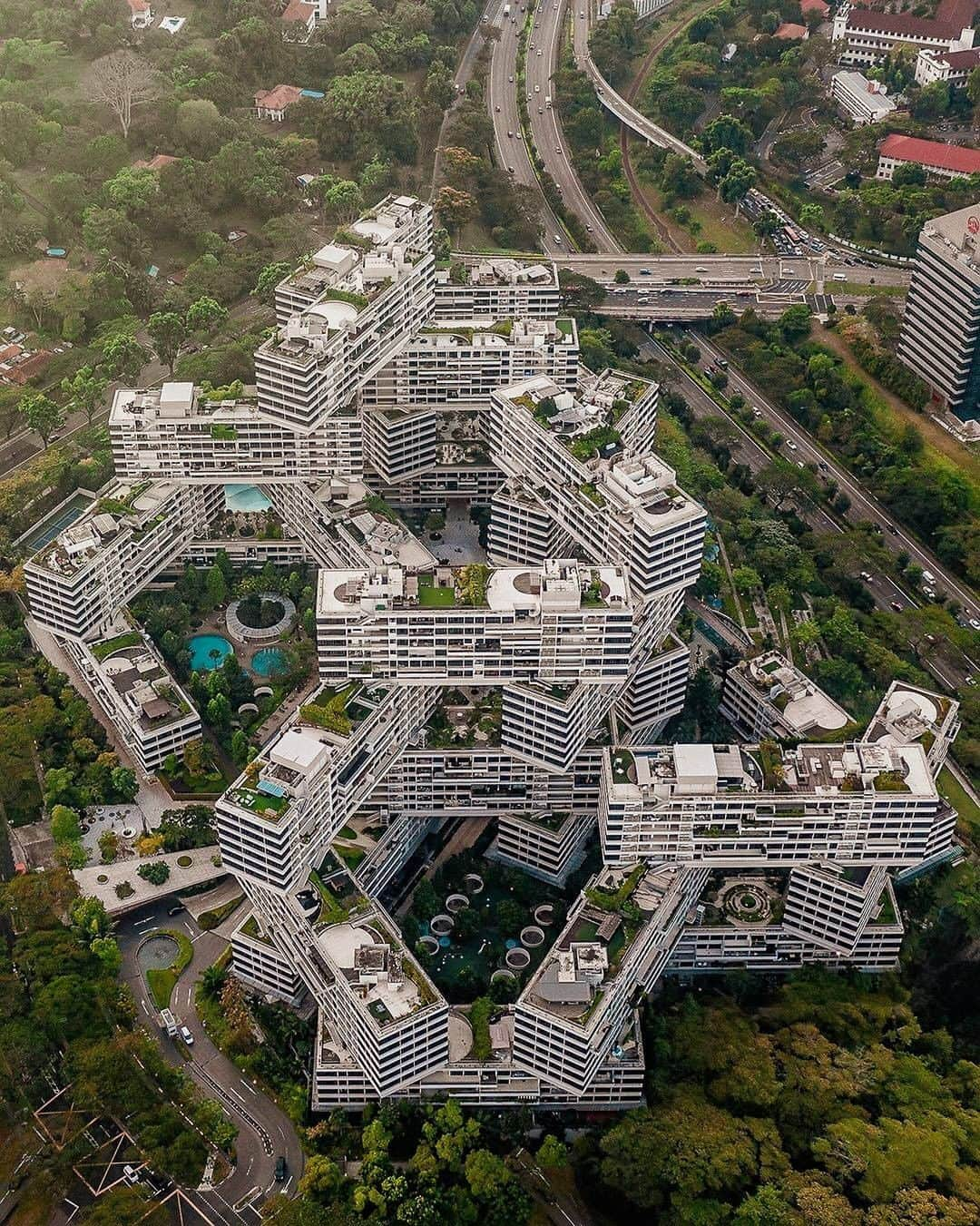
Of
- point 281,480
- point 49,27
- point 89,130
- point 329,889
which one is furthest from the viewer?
point 49,27

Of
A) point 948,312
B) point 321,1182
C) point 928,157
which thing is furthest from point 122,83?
point 321,1182

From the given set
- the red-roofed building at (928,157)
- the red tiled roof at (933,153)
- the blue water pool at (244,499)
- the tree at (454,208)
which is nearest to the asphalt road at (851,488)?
the tree at (454,208)

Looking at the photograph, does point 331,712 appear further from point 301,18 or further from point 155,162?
point 301,18

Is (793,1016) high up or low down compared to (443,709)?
down

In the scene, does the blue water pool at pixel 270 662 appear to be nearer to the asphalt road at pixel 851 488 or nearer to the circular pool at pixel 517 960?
the circular pool at pixel 517 960

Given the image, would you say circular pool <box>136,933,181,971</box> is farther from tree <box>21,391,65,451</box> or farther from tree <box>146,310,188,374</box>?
tree <box>146,310,188,374</box>

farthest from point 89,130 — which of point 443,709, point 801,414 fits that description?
point 443,709

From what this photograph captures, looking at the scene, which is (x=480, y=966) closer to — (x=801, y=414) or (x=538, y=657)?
(x=538, y=657)
